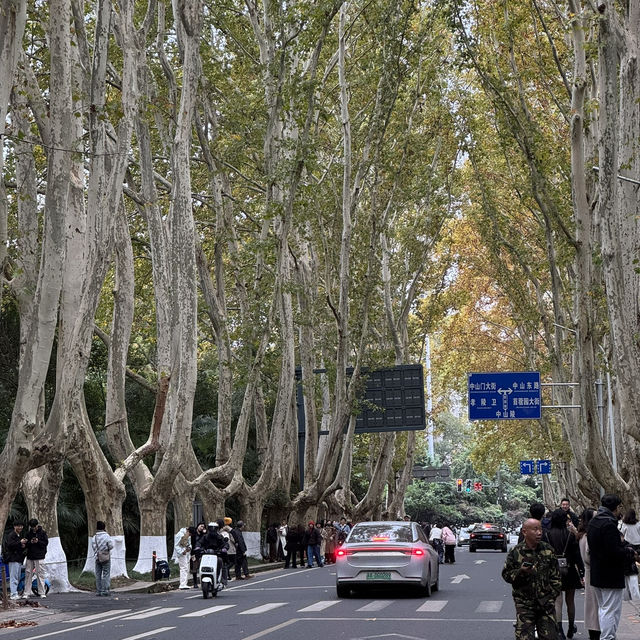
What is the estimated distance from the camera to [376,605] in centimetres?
1819

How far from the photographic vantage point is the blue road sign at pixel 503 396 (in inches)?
1431

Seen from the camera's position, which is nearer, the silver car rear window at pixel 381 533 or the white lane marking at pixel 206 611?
the white lane marking at pixel 206 611

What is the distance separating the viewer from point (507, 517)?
10069cm

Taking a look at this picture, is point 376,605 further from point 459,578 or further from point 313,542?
point 313,542

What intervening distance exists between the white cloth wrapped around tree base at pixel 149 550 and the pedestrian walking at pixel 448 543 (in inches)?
494

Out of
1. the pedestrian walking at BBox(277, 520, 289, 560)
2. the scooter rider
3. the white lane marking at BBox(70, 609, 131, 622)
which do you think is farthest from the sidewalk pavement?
the pedestrian walking at BBox(277, 520, 289, 560)

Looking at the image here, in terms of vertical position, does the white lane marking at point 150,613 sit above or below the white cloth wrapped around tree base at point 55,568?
below

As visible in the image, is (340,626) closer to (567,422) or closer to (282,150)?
(567,422)

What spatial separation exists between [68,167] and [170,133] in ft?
44.0

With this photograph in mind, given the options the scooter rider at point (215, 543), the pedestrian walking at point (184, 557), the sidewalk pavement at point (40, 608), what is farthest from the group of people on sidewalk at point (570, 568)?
the pedestrian walking at point (184, 557)

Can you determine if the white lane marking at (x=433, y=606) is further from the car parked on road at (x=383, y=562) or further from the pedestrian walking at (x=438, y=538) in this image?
the pedestrian walking at (x=438, y=538)

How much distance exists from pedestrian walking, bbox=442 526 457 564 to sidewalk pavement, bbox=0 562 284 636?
1318 cm

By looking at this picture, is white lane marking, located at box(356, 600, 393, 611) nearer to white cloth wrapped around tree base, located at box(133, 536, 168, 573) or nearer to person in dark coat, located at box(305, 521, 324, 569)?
white cloth wrapped around tree base, located at box(133, 536, 168, 573)

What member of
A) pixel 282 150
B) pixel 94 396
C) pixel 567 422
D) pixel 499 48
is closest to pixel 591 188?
pixel 499 48
